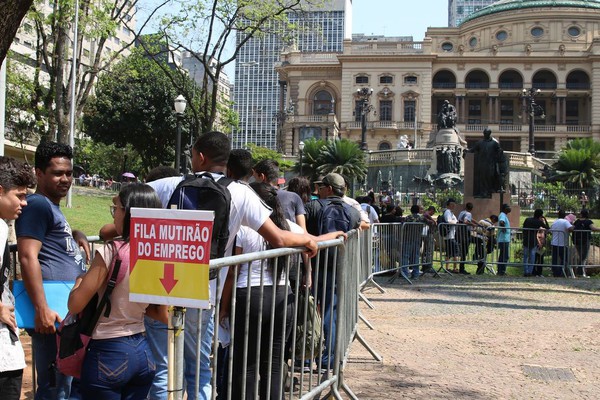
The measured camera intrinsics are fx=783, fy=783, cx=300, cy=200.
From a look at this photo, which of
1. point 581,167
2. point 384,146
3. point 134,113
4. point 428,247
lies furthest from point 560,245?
point 384,146

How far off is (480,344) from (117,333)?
17.9 feet

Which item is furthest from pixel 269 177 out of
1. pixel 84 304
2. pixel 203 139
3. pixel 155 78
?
pixel 155 78

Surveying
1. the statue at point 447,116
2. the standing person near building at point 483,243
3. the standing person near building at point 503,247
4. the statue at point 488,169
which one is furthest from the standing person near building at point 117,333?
the statue at point 447,116

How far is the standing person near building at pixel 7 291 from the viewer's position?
3.58 metres

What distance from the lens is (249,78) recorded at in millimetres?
131500

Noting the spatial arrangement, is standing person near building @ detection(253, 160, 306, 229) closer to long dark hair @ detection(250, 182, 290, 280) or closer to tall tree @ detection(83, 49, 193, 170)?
long dark hair @ detection(250, 182, 290, 280)

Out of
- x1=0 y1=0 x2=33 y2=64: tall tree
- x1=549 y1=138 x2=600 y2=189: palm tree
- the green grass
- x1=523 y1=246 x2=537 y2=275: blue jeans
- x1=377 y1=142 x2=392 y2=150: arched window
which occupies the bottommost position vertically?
x1=523 y1=246 x2=537 y2=275: blue jeans

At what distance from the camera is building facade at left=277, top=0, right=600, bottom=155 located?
262 feet

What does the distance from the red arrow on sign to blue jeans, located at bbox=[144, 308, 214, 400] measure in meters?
0.87

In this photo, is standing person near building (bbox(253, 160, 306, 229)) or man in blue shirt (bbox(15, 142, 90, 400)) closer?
man in blue shirt (bbox(15, 142, 90, 400))

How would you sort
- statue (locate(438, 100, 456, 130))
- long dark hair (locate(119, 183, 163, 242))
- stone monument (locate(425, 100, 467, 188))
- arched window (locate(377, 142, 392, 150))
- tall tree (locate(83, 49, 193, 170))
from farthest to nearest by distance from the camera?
arched window (locate(377, 142, 392, 150)) < tall tree (locate(83, 49, 193, 170)) < statue (locate(438, 100, 456, 130)) < stone monument (locate(425, 100, 467, 188)) < long dark hair (locate(119, 183, 163, 242))

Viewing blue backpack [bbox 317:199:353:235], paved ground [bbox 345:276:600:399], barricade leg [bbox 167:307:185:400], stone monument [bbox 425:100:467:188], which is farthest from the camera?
stone monument [bbox 425:100:467:188]

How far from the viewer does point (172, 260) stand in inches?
124

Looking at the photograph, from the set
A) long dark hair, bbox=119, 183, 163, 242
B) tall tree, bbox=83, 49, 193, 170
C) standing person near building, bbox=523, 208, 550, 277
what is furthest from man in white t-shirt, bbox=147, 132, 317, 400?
tall tree, bbox=83, 49, 193, 170
